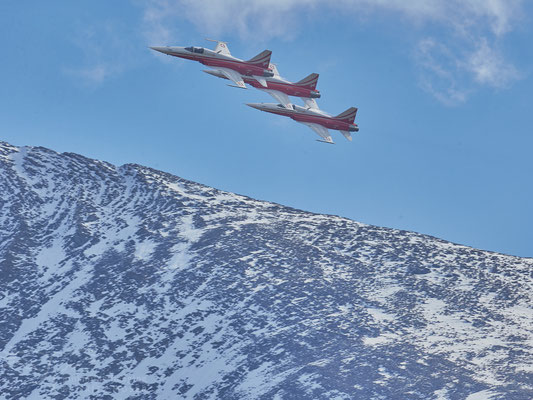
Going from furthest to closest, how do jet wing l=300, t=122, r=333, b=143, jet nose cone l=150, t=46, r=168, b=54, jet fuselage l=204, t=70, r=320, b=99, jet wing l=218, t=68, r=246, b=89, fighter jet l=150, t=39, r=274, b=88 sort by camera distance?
jet fuselage l=204, t=70, r=320, b=99, jet wing l=300, t=122, r=333, b=143, jet nose cone l=150, t=46, r=168, b=54, fighter jet l=150, t=39, r=274, b=88, jet wing l=218, t=68, r=246, b=89

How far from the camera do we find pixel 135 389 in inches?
6383

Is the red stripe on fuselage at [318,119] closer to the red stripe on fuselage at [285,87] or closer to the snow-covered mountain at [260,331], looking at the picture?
the red stripe on fuselage at [285,87]

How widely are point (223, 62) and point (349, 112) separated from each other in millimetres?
19408

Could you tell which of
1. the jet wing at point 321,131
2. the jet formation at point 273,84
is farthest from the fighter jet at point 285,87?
the jet wing at point 321,131

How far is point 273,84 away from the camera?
155250 mm

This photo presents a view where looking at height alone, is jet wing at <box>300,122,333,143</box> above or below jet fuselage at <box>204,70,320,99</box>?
below

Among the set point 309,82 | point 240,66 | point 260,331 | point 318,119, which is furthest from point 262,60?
point 260,331

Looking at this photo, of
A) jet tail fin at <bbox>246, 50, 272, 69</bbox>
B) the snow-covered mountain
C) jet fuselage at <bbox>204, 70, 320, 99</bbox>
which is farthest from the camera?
the snow-covered mountain

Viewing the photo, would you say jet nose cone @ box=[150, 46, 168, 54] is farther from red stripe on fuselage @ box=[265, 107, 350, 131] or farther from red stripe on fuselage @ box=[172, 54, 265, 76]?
red stripe on fuselage @ box=[265, 107, 350, 131]

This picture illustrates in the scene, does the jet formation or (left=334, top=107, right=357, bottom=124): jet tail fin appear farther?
(left=334, top=107, right=357, bottom=124): jet tail fin

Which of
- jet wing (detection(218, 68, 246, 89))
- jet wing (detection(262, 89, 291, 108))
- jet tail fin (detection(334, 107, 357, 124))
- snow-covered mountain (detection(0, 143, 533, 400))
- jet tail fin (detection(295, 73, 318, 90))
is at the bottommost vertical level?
snow-covered mountain (detection(0, 143, 533, 400))

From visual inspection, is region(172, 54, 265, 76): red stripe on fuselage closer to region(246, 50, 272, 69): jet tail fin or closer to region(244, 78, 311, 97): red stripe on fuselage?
region(246, 50, 272, 69): jet tail fin

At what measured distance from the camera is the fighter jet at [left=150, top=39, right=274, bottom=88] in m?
151

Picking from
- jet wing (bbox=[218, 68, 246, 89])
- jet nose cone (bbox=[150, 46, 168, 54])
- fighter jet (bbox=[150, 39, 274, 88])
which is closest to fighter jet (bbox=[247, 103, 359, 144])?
fighter jet (bbox=[150, 39, 274, 88])
